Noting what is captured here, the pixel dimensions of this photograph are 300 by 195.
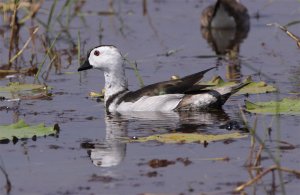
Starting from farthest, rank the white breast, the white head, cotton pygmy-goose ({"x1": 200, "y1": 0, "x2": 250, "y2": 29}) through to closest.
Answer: cotton pygmy-goose ({"x1": 200, "y1": 0, "x2": 250, "y2": 29}) < the white head < the white breast

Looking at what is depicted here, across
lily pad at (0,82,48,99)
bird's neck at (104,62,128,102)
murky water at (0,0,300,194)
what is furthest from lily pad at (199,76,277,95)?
lily pad at (0,82,48,99)

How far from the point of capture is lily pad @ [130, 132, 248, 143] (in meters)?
10.9

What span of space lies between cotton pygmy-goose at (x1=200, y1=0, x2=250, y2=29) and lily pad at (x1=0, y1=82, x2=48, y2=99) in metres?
7.00

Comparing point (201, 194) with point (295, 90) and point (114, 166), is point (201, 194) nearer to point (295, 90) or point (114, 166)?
point (114, 166)

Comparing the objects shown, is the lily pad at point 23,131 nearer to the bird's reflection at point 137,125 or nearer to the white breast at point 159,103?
the bird's reflection at point 137,125

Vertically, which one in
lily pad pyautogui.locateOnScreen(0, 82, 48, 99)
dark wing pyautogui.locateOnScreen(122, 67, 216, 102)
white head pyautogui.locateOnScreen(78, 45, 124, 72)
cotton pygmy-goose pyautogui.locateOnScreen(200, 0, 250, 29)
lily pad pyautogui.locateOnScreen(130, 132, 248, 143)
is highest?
cotton pygmy-goose pyautogui.locateOnScreen(200, 0, 250, 29)

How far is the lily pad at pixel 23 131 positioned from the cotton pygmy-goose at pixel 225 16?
960 centimetres

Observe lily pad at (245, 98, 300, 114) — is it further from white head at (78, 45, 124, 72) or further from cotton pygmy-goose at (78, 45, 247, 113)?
white head at (78, 45, 124, 72)

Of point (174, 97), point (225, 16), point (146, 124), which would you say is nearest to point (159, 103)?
point (174, 97)

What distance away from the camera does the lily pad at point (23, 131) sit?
1127 cm

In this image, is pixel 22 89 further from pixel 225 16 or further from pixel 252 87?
pixel 225 16

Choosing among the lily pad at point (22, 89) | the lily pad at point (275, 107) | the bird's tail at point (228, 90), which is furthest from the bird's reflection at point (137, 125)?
the lily pad at point (22, 89)

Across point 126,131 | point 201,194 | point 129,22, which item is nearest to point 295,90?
point 126,131

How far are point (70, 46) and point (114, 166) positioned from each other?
839cm
